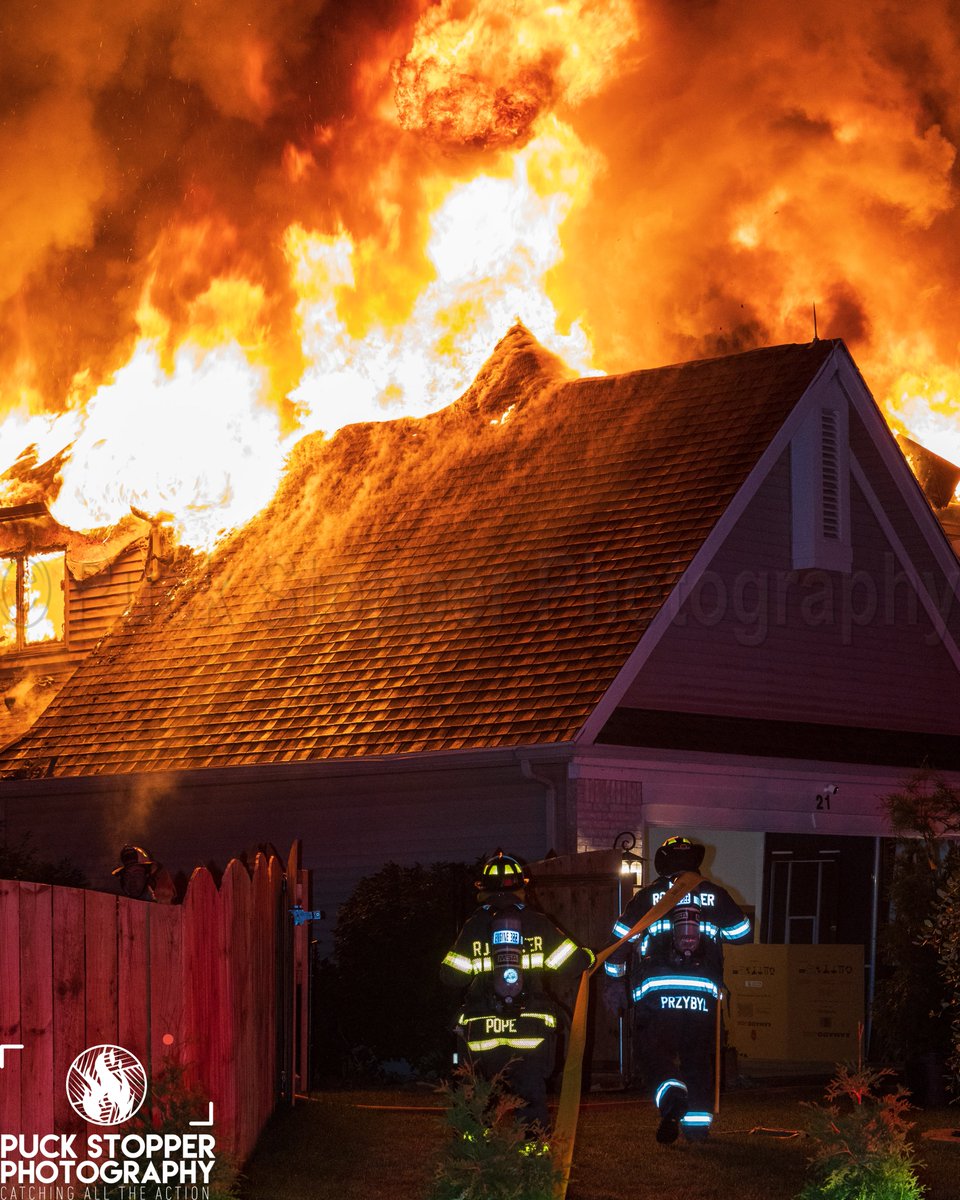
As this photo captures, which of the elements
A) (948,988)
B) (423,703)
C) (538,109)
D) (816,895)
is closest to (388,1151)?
(948,988)

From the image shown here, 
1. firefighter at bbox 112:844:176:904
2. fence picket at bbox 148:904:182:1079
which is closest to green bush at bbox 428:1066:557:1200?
fence picket at bbox 148:904:182:1079

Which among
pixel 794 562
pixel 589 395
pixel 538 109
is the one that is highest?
pixel 538 109

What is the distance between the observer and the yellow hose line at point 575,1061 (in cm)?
914

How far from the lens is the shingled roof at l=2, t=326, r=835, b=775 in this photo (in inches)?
760

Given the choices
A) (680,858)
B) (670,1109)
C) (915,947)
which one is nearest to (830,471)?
(915,947)

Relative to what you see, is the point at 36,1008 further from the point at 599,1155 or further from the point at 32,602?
the point at 32,602

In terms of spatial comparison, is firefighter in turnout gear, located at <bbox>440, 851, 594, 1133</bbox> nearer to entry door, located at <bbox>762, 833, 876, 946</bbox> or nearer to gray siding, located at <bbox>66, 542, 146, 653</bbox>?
entry door, located at <bbox>762, 833, 876, 946</bbox>

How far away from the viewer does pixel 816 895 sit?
2116 centimetres

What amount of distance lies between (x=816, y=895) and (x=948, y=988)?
219 inches

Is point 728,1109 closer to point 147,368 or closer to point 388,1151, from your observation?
point 388,1151

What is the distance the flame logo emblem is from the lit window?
15535mm

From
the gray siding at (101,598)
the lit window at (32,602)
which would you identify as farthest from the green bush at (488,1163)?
the lit window at (32,602)

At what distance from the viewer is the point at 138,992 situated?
959cm

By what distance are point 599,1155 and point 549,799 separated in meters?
6.35
